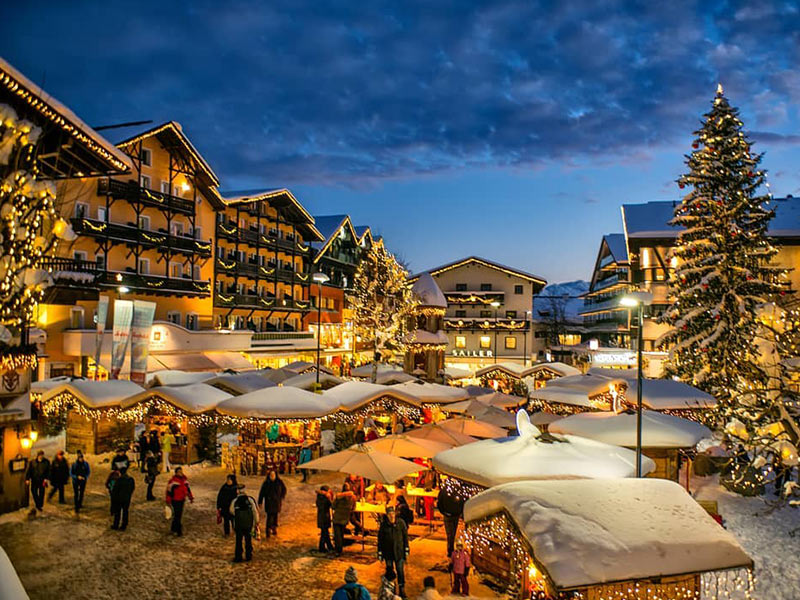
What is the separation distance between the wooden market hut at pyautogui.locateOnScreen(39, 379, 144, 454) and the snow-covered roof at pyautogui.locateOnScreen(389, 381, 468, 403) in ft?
31.9

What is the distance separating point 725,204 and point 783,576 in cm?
1741

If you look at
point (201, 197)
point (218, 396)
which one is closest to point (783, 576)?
point (218, 396)

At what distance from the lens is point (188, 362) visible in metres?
35.4

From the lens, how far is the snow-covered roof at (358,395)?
66.5 ft

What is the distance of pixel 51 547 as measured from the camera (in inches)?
490

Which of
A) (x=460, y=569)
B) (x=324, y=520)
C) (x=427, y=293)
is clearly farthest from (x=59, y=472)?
(x=427, y=293)

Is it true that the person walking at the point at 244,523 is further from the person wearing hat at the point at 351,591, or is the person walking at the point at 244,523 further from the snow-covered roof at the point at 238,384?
the snow-covered roof at the point at 238,384

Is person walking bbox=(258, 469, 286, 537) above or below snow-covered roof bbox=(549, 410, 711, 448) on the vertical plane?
below

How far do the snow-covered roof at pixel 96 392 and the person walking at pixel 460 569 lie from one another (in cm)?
1380

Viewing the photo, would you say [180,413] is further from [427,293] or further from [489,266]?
[489,266]

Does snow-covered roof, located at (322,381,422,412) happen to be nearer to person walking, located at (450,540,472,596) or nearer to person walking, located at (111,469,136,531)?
person walking, located at (111,469,136,531)

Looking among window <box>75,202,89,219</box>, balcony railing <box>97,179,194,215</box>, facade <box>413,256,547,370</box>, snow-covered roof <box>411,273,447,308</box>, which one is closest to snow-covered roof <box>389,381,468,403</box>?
snow-covered roof <box>411,273,447,308</box>

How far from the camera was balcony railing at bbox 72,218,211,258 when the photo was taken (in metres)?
33.3

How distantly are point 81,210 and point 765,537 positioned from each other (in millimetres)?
34237
